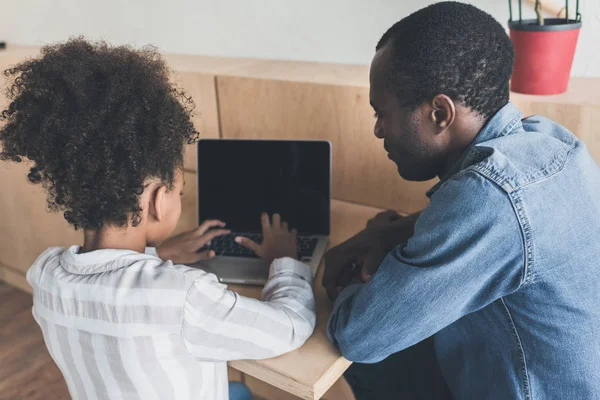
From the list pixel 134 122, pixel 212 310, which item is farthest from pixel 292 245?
pixel 134 122

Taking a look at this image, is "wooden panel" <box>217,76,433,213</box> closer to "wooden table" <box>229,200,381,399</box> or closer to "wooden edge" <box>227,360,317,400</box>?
"wooden table" <box>229,200,381,399</box>

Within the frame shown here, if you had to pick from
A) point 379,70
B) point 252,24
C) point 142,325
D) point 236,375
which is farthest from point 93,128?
point 236,375

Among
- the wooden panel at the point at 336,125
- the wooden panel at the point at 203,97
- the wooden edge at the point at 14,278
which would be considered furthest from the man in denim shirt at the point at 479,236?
the wooden edge at the point at 14,278

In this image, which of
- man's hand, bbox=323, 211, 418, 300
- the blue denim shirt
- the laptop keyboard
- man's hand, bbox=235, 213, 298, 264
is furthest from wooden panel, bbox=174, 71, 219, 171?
the blue denim shirt

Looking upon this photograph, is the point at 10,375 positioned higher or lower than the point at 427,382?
lower

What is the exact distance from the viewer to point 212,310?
0.88 metres

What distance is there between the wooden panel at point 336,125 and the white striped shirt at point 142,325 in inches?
28.3

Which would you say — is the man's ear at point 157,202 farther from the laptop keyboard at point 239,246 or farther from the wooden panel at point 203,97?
the wooden panel at point 203,97

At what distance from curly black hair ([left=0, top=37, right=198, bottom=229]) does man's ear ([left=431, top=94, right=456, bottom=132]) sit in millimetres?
417

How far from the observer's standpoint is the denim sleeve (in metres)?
0.80

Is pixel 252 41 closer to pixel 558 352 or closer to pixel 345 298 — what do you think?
pixel 345 298

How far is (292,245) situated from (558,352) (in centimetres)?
58

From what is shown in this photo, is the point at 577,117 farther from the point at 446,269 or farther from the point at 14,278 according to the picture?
the point at 14,278

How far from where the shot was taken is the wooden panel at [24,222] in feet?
7.23
